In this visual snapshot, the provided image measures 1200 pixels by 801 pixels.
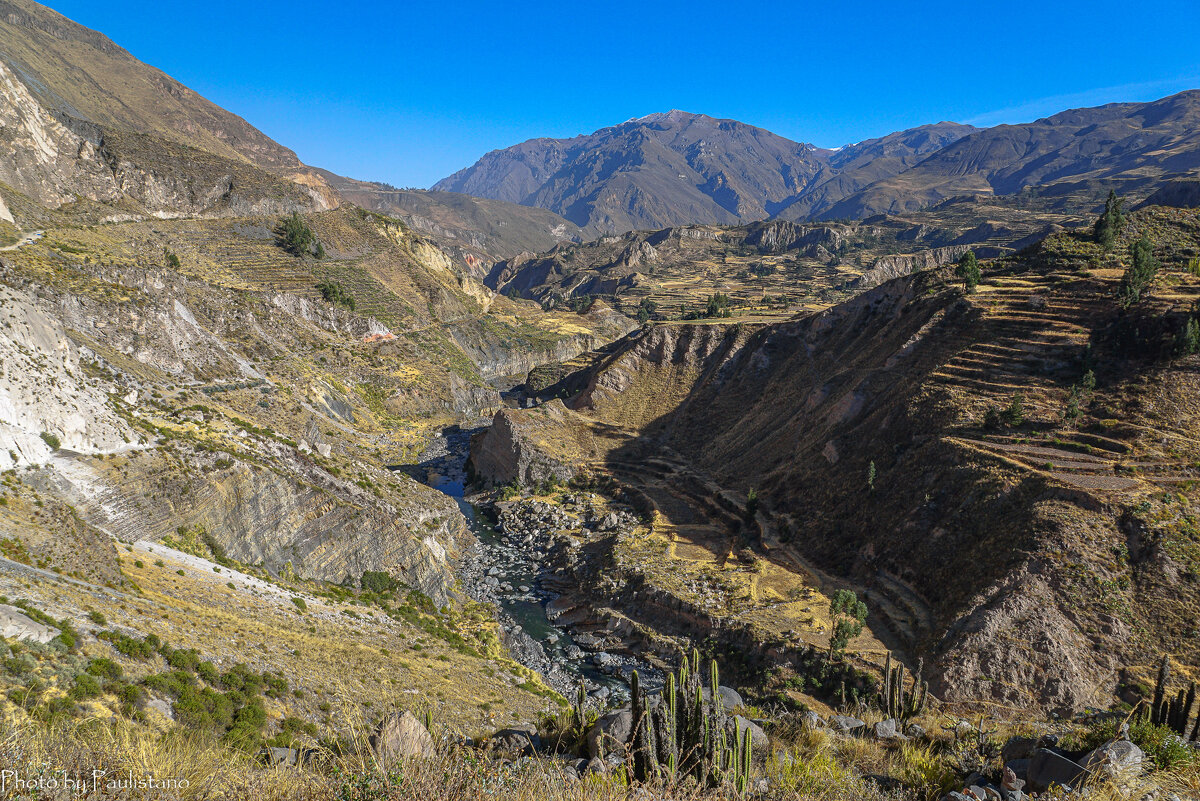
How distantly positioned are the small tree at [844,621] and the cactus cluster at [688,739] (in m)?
22.7

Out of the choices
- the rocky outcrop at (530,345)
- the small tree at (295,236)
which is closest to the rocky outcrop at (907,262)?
the rocky outcrop at (530,345)

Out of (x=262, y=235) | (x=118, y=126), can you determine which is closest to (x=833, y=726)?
(x=262, y=235)

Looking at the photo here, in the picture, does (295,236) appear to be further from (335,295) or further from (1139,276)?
(1139,276)

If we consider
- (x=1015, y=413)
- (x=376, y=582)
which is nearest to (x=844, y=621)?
(x=1015, y=413)

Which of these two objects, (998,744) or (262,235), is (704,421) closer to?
(998,744)

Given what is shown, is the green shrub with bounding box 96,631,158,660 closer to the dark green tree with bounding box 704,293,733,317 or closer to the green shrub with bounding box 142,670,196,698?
the green shrub with bounding box 142,670,196,698

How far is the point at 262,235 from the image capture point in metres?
93.2

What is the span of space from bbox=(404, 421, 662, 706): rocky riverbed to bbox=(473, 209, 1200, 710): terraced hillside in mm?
4337

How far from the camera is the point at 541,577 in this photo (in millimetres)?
48562

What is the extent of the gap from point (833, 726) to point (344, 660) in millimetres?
19099

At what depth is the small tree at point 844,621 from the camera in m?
31.0

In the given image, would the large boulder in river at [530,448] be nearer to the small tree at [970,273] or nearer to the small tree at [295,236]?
the small tree at [970,273]

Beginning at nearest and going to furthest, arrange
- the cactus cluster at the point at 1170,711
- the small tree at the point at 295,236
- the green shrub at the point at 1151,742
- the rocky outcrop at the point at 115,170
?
the green shrub at the point at 1151,742 < the cactus cluster at the point at 1170,711 < the rocky outcrop at the point at 115,170 < the small tree at the point at 295,236

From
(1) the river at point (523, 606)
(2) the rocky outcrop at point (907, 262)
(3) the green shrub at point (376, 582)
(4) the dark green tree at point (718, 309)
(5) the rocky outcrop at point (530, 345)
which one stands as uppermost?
(2) the rocky outcrop at point (907, 262)
